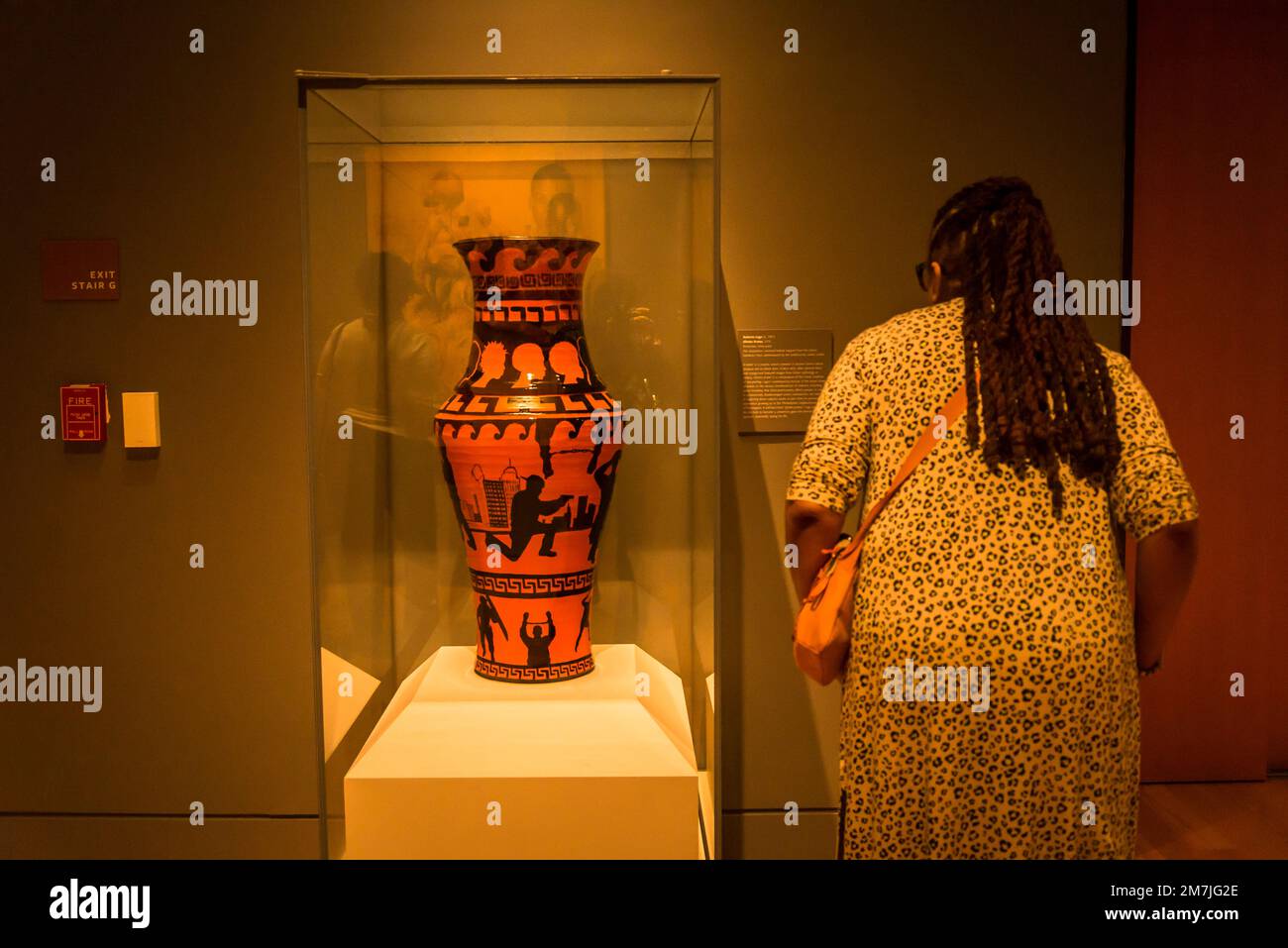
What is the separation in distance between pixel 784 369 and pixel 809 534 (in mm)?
913

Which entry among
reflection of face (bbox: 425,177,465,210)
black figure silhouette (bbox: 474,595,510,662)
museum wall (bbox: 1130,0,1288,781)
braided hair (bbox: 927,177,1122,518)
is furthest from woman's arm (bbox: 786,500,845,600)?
museum wall (bbox: 1130,0,1288,781)

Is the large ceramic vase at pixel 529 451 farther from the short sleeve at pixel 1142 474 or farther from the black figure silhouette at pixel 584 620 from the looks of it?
the short sleeve at pixel 1142 474

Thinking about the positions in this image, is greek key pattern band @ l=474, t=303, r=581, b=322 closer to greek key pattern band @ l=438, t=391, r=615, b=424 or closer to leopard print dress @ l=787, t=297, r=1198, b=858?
greek key pattern band @ l=438, t=391, r=615, b=424

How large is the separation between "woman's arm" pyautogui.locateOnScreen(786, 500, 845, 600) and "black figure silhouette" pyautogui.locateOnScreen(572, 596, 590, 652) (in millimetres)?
608

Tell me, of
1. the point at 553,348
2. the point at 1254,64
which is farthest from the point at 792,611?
the point at 1254,64

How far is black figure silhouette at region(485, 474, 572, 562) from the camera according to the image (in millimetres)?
1884

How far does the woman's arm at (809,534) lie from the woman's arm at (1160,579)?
1.36 ft

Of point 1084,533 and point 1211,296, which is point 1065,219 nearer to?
point 1211,296

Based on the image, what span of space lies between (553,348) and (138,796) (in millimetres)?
1562

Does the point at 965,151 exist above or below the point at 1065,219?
above

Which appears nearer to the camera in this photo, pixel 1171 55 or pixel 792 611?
pixel 792 611

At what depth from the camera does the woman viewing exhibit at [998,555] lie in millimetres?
1342

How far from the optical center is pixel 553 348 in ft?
6.14

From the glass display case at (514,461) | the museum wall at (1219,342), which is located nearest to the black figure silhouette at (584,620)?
the glass display case at (514,461)
